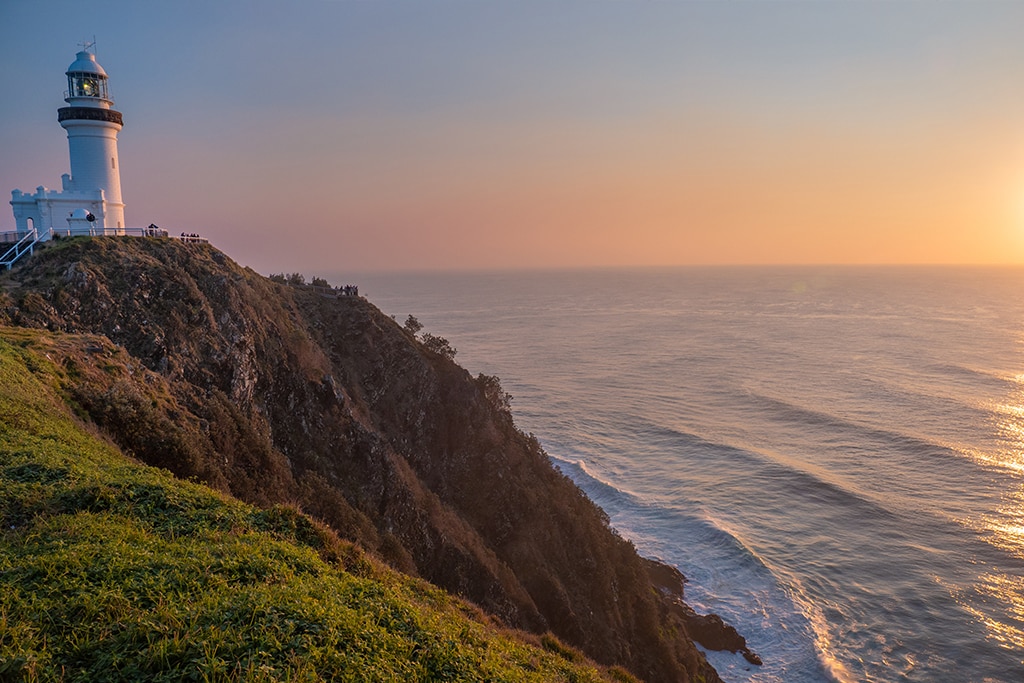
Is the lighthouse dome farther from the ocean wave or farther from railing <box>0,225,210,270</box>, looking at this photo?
the ocean wave

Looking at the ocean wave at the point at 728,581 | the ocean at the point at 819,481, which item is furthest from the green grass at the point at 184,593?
the ocean at the point at 819,481

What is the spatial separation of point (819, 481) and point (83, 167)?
211ft

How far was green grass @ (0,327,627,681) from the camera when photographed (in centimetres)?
763

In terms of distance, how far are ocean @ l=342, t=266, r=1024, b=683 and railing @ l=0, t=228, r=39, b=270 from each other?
4355cm

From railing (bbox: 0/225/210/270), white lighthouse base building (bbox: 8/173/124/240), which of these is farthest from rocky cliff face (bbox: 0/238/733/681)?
→ white lighthouse base building (bbox: 8/173/124/240)

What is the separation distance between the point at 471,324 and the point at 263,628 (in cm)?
13615

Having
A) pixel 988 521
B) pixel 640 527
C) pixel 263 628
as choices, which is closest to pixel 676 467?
pixel 640 527

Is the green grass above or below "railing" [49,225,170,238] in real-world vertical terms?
below

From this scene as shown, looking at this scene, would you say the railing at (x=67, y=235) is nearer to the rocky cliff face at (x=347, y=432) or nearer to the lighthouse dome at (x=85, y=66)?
the rocky cliff face at (x=347, y=432)

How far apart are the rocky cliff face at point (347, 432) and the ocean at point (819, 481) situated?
728 centimetres

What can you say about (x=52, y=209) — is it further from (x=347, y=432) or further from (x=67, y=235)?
(x=347, y=432)

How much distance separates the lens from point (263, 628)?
8562 millimetres

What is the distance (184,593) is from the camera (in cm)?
927

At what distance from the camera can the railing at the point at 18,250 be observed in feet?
99.6
